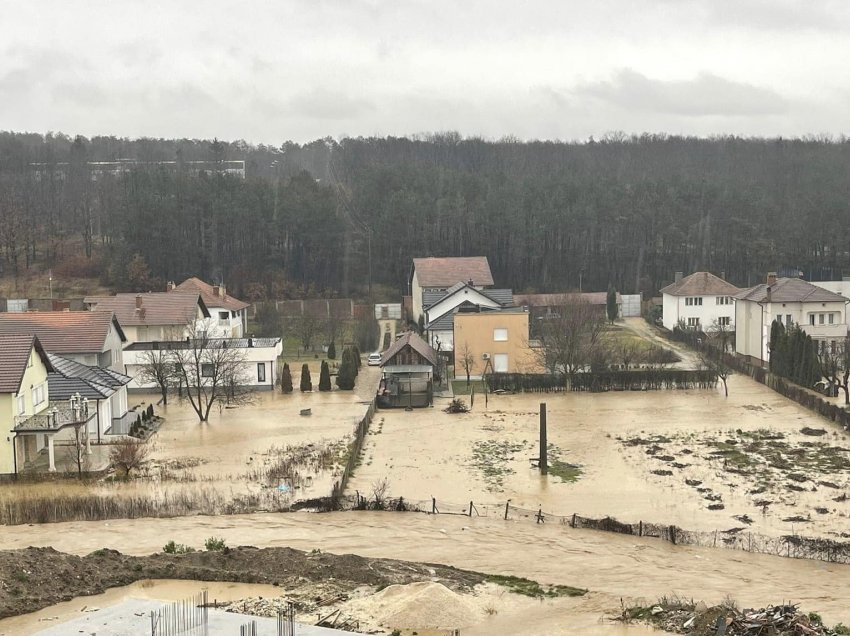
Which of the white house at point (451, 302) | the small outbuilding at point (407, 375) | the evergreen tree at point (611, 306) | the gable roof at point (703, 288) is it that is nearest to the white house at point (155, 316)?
the small outbuilding at point (407, 375)

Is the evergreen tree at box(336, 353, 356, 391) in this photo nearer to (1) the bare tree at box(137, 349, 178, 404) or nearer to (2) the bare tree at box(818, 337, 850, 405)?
(1) the bare tree at box(137, 349, 178, 404)

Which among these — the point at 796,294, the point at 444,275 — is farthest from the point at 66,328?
the point at 796,294

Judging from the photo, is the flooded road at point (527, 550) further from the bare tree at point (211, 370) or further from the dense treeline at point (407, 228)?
the dense treeline at point (407, 228)

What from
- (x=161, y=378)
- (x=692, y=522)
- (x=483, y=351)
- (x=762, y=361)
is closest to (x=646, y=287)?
(x=762, y=361)

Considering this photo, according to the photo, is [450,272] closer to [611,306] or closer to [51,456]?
[611,306]

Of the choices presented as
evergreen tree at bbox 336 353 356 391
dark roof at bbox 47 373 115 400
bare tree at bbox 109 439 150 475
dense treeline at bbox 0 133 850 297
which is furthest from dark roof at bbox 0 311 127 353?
dense treeline at bbox 0 133 850 297
